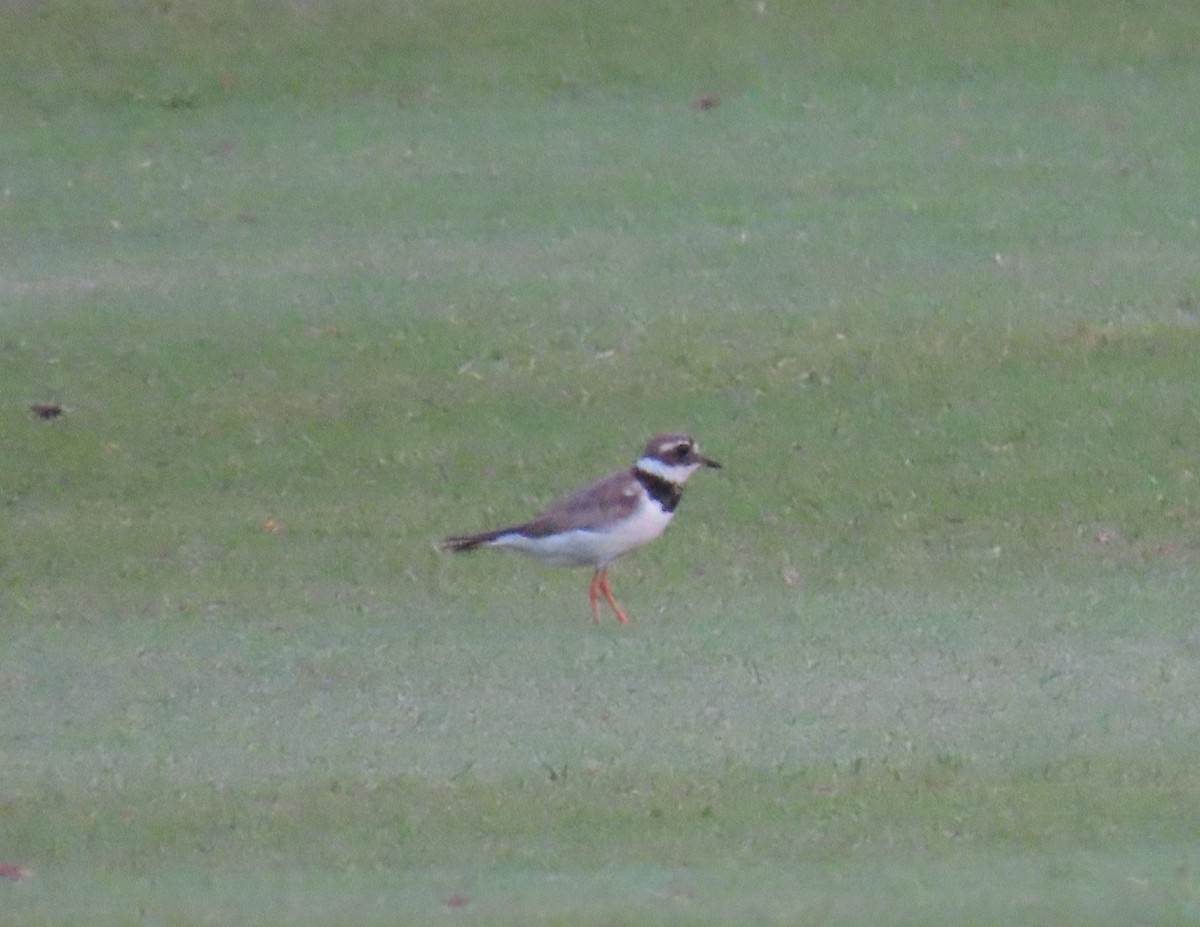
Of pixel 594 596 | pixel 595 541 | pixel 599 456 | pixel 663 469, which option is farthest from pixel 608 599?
pixel 599 456

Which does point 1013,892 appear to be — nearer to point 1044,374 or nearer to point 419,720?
point 419,720

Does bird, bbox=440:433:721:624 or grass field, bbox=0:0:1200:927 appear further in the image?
bird, bbox=440:433:721:624

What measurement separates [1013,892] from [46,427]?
815 cm

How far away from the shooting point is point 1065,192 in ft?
57.3

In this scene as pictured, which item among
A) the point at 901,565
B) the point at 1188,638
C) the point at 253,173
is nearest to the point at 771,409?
the point at 901,565

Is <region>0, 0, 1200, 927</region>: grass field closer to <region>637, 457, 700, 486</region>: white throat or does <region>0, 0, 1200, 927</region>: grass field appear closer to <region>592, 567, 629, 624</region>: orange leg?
<region>592, 567, 629, 624</region>: orange leg

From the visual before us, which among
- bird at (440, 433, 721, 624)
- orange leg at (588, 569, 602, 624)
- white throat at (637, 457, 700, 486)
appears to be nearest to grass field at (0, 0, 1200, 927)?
orange leg at (588, 569, 602, 624)

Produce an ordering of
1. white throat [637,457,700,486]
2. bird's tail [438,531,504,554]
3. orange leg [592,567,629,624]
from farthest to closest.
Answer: white throat [637,457,700,486], bird's tail [438,531,504,554], orange leg [592,567,629,624]

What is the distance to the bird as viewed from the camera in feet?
37.5

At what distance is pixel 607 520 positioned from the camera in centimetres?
1142

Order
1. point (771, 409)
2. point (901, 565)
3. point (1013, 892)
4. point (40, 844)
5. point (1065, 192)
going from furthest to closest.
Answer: point (1065, 192) < point (771, 409) < point (901, 565) < point (40, 844) < point (1013, 892)

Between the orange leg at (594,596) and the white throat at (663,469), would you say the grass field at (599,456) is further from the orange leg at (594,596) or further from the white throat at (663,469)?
the white throat at (663,469)

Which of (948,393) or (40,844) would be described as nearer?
(40,844)

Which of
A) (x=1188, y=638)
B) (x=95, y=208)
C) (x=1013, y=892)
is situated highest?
(x=1013, y=892)
